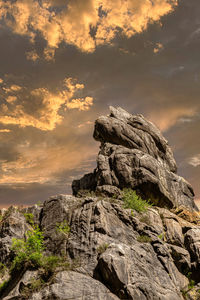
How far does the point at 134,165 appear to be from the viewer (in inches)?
918

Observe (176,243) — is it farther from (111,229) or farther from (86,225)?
(86,225)

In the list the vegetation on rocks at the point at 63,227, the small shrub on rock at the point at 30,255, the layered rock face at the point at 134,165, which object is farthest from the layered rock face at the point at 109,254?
the layered rock face at the point at 134,165

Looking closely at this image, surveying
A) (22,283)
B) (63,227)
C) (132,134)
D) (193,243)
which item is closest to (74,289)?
(22,283)

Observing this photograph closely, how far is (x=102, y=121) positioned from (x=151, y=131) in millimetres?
7672

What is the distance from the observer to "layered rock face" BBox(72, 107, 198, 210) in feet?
73.5

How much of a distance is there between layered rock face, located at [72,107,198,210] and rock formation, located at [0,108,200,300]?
0.40ft

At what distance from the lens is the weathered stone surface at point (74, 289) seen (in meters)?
9.90

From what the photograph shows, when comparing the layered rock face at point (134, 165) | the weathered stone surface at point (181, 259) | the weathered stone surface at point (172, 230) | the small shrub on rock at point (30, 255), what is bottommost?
the weathered stone surface at point (181, 259)

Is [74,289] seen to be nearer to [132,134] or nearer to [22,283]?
[22,283]

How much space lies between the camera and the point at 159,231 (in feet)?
55.5

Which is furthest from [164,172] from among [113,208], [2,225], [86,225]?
[2,225]

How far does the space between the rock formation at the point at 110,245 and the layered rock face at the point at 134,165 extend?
121 millimetres

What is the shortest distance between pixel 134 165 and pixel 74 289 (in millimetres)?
14801

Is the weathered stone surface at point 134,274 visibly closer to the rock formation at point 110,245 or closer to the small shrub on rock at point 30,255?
the rock formation at point 110,245
